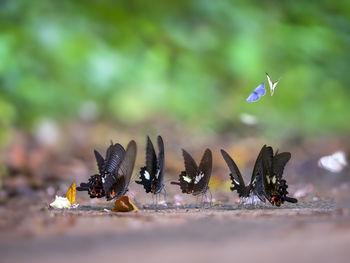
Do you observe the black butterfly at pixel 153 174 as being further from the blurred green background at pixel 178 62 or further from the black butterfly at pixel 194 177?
the blurred green background at pixel 178 62

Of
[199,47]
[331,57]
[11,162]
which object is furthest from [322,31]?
[11,162]

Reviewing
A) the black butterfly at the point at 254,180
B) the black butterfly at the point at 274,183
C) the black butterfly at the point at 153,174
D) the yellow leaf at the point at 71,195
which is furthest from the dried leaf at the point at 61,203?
the black butterfly at the point at 274,183

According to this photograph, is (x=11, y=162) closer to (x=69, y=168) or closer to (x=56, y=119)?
(x=69, y=168)

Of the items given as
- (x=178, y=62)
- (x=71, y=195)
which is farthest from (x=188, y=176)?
(x=178, y=62)

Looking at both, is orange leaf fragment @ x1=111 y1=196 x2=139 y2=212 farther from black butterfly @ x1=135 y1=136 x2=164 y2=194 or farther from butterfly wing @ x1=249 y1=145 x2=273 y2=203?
butterfly wing @ x1=249 y1=145 x2=273 y2=203

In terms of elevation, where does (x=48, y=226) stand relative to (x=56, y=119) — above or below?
below

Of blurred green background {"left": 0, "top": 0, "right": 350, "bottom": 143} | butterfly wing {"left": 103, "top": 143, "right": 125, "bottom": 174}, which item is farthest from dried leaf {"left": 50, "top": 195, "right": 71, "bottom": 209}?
blurred green background {"left": 0, "top": 0, "right": 350, "bottom": 143}

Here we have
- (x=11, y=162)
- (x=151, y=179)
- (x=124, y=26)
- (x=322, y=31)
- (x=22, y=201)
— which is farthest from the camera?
(x=322, y=31)

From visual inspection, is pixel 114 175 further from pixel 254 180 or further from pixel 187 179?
pixel 254 180
